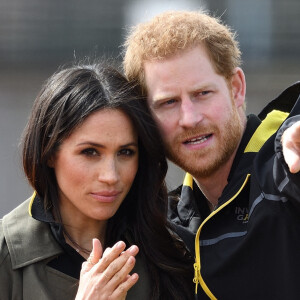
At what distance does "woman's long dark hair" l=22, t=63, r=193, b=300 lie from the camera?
280 centimetres

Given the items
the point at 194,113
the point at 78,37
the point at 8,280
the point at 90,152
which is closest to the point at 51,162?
the point at 90,152

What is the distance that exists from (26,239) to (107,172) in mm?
393

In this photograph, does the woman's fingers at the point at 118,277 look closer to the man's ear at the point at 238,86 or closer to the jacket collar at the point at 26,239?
the jacket collar at the point at 26,239

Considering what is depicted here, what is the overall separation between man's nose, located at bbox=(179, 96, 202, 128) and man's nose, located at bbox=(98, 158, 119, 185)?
1.17 feet

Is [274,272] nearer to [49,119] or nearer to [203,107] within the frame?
[203,107]

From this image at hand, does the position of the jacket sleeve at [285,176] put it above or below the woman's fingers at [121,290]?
above

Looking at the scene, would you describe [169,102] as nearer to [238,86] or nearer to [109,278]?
[238,86]

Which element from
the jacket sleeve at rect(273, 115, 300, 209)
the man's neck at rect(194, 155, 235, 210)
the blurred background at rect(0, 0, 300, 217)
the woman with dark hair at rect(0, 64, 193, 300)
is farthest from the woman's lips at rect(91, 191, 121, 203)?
the blurred background at rect(0, 0, 300, 217)

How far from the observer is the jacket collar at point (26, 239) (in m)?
2.67

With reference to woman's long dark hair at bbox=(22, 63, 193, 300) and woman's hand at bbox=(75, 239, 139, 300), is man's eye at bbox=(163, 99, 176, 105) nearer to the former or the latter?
woman's long dark hair at bbox=(22, 63, 193, 300)

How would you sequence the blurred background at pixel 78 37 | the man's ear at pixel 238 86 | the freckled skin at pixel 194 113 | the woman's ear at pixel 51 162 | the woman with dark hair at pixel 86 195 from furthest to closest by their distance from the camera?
the blurred background at pixel 78 37 → the man's ear at pixel 238 86 → the freckled skin at pixel 194 113 → the woman's ear at pixel 51 162 → the woman with dark hair at pixel 86 195

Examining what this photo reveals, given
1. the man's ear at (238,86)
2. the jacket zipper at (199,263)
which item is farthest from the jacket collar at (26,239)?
the man's ear at (238,86)

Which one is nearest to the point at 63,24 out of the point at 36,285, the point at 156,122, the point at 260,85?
the point at 260,85

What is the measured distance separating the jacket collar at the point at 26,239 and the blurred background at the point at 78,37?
3.89m
